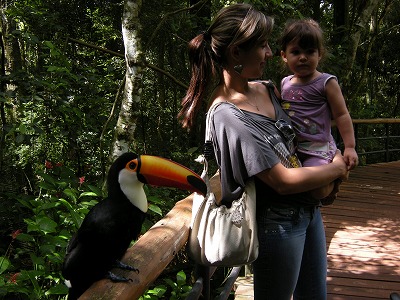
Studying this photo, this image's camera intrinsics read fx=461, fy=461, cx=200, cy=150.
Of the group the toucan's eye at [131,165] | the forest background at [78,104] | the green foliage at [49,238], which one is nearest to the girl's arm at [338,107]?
the toucan's eye at [131,165]

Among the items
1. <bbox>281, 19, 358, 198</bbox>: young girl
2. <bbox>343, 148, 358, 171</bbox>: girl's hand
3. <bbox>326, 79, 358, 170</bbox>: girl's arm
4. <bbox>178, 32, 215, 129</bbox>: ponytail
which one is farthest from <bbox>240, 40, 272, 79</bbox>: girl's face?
<bbox>343, 148, 358, 171</bbox>: girl's hand

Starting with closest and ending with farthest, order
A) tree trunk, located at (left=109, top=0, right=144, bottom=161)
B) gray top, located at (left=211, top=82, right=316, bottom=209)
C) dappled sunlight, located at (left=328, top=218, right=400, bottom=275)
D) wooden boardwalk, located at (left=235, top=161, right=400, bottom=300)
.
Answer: gray top, located at (left=211, top=82, right=316, bottom=209) < wooden boardwalk, located at (left=235, top=161, right=400, bottom=300) < tree trunk, located at (left=109, top=0, right=144, bottom=161) < dappled sunlight, located at (left=328, top=218, right=400, bottom=275)

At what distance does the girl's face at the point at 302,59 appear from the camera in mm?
1933

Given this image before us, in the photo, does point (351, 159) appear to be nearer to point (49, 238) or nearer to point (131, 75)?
point (49, 238)

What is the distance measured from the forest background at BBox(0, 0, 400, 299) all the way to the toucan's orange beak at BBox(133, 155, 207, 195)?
0.96m

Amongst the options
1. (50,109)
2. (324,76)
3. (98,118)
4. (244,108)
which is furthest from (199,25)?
(244,108)

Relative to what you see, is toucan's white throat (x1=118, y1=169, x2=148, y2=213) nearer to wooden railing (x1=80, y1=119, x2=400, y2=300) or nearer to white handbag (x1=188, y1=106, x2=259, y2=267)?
wooden railing (x1=80, y1=119, x2=400, y2=300)

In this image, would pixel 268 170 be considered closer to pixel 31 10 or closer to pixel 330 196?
pixel 330 196

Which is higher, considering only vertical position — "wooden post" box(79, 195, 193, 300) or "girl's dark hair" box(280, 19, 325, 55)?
"girl's dark hair" box(280, 19, 325, 55)

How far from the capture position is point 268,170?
148cm

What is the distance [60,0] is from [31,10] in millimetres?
2693

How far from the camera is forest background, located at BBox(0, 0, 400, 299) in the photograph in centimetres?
298

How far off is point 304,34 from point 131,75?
200 centimetres

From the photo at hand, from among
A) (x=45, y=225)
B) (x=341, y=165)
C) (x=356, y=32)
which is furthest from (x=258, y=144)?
(x=356, y=32)
